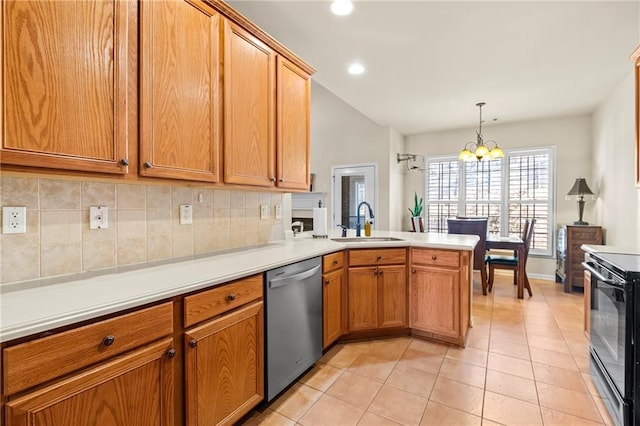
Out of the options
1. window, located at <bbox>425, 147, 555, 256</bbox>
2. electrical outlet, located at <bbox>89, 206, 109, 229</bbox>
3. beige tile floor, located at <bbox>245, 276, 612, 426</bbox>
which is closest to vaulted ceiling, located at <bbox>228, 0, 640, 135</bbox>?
window, located at <bbox>425, 147, 555, 256</bbox>

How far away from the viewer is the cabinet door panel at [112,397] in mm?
878

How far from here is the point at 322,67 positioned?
10.4 ft

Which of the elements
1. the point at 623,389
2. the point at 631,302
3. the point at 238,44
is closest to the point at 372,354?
the point at 623,389

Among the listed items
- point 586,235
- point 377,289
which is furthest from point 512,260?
point 377,289

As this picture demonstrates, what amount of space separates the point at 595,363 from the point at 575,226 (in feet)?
8.97

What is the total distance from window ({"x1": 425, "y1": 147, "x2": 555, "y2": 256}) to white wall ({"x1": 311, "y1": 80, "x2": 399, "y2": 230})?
36.6 inches

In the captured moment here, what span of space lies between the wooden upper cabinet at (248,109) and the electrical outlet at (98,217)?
62 centimetres

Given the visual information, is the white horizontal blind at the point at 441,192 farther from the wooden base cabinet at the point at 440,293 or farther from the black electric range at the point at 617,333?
the black electric range at the point at 617,333

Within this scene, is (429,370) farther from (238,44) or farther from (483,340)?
(238,44)

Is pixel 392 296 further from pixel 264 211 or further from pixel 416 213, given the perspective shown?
pixel 416 213

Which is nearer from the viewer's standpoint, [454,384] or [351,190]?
[454,384]

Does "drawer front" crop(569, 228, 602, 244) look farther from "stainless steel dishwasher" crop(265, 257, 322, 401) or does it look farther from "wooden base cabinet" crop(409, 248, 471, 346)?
"stainless steel dishwasher" crop(265, 257, 322, 401)

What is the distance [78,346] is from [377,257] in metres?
2.02

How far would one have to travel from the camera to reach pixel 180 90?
5.15 ft
